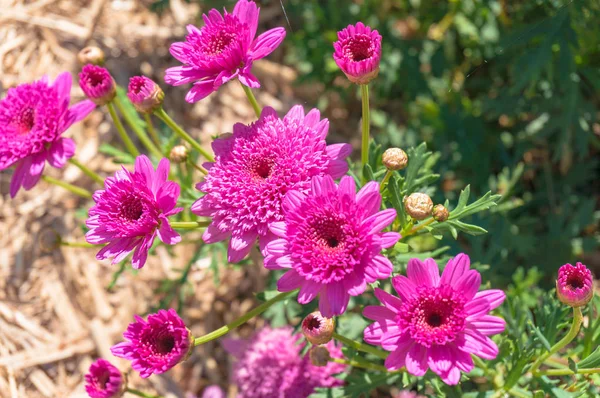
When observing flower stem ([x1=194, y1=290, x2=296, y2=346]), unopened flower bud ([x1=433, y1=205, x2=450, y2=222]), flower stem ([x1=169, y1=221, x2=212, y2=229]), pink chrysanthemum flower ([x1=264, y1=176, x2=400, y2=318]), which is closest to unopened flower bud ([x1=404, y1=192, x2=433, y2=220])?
unopened flower bud ([x1=433, y1=205, x2=450, y2=222])

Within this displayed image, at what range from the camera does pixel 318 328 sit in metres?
1.71

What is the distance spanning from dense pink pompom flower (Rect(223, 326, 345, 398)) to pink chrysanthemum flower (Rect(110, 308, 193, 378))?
2.41 feet

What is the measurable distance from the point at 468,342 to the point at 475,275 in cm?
17

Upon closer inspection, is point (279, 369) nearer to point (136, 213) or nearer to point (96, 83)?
point (136, 213)

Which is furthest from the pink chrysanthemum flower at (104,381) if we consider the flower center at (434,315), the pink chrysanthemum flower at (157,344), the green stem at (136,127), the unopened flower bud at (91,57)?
the unopened flower bud at (91,57)

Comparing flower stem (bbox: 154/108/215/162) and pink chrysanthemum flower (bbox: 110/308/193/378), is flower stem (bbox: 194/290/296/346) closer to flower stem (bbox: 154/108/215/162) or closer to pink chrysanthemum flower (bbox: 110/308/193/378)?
pink chrysanthemum flower (bbox: 110/308/193/378)

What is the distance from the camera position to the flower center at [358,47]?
1.72 meters

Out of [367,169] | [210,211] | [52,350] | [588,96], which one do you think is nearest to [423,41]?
[588,96]

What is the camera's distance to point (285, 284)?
161 cm

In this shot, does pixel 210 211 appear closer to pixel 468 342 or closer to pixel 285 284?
pixel 285 284

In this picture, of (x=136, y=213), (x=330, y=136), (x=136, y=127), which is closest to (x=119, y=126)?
(x=136, y=127)

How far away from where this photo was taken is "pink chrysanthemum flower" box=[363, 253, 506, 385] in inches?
60.9

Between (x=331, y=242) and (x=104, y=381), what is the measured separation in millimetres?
898

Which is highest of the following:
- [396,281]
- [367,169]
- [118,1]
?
[367,169]
